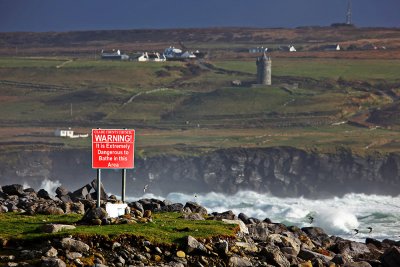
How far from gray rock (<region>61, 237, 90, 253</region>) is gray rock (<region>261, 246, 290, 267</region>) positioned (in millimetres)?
4088

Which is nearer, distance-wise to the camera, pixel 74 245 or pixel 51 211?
pixel 74 245

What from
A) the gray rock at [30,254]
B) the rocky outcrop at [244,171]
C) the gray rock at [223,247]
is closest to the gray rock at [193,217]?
the gray rock at [223,247]

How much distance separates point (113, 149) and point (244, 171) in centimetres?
9149

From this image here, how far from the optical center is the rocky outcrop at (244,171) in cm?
11912

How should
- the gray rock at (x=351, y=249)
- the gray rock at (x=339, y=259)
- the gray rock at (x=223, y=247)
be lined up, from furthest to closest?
the gray rock at (x=351, y=249) → the gray rock at (x=339, y=259) → the gray rock at (x=223, y=247)

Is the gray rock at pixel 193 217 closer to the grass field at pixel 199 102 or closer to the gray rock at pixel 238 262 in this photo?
the gray rock at pixel 238 262

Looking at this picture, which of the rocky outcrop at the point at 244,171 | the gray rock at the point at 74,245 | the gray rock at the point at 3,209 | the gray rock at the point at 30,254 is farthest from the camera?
the rocky outcrop at the point at 244,171

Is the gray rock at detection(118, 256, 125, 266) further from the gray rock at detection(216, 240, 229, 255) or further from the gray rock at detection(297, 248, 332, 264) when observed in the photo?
the gray rock at detection(297, 248, 332, 264)

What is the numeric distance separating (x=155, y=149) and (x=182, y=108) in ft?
102

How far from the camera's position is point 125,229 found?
A: 28922 millimetres

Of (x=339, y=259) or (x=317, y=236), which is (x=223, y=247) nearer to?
(x=339, y=259)

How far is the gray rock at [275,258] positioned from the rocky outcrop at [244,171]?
8567 cm

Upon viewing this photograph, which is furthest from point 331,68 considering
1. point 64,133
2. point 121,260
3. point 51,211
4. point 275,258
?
point 121,260

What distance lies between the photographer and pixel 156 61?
197 meters
